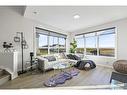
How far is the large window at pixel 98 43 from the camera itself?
615 cm

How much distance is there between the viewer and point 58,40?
24.7 ft

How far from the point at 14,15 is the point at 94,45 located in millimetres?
4709

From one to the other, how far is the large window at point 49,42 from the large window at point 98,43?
4.11 feet

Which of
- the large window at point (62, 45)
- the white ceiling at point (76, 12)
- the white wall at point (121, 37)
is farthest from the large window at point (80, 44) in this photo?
the white ceiling at point (76, 12)

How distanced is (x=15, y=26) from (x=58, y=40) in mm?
3217

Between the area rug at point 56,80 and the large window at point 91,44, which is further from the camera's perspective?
the large window at point 91,44

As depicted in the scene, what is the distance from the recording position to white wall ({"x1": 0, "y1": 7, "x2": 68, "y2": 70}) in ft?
14.3

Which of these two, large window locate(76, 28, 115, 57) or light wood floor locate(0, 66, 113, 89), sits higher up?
large window locate(76, 28, 115, 57)

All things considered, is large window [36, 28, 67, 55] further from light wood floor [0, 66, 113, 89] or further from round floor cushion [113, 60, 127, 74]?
round floor cushion [113, 60, 127, 74]

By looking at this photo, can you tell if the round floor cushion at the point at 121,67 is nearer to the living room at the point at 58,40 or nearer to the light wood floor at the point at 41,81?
the living room at the point at 58,40

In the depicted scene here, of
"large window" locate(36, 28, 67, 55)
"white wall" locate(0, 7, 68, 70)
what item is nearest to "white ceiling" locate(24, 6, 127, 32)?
"white wall" locate(0, 7, 68, 70)

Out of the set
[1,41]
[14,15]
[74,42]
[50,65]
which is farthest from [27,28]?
[74,42]

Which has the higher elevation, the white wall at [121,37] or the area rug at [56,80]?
the white wall at [121,37]

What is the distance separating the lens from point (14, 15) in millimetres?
4727
